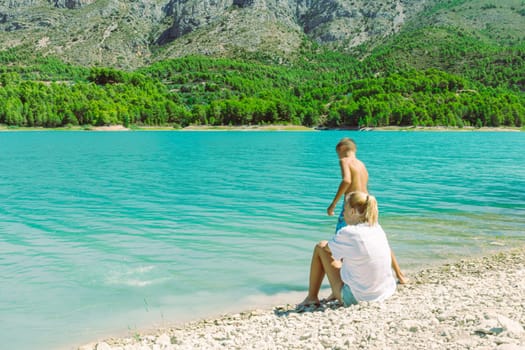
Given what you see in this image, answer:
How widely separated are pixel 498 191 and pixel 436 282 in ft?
62.7

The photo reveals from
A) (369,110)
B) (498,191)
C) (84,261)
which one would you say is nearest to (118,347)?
(84,261)

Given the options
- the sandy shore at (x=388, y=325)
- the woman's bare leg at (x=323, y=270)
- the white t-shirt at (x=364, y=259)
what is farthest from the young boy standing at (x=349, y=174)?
the sandy shore at (x=388, y=325)

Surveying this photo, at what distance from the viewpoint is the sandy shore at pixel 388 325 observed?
6086 millimetres

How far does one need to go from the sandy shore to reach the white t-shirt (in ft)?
0.78

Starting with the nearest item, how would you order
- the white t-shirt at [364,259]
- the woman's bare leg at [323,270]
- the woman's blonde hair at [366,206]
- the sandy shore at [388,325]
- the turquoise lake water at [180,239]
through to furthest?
the sandy shore at [388,325], the woman's blonde hair at [366,206], the white t-shirt at [364,259], the woman's bare leg at [323,270], the turquoise lake water at [180,239]

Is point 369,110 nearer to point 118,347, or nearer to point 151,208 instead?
point 151,208

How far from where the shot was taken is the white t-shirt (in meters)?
7.07

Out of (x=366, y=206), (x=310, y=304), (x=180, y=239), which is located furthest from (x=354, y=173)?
(x=180, y=239)

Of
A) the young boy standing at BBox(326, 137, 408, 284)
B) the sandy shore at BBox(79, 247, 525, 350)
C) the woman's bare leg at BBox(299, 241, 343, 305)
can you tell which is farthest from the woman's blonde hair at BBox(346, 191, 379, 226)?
the sandy shore at BBox(79, 247, 525, 350)

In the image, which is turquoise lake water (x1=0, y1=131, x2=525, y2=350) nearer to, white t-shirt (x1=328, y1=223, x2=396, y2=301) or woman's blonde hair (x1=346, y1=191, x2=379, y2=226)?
white t-shirt (x1=328, y1=223, x2=396, y2=301)

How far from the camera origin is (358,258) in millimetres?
7227

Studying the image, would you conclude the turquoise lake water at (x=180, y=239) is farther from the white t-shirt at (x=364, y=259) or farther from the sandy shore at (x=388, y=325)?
the white t-shirt at (x=364, y=259)

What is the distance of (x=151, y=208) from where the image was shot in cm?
2120

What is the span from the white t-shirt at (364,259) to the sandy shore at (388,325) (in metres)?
0.24
